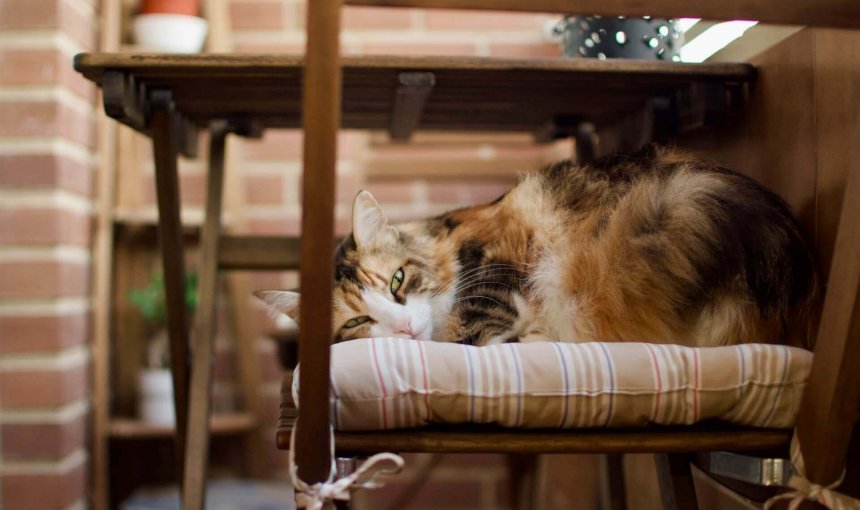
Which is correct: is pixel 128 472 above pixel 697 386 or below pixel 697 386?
below

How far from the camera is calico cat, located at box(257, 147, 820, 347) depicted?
89cm

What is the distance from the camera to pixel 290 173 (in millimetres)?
2127

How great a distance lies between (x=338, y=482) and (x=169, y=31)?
4.51 ft

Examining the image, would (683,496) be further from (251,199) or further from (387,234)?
(251,199)

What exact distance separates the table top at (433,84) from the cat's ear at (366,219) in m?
0.19

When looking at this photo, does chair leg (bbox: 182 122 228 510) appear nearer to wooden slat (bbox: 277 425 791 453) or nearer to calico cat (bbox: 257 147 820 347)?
calico cat (bbox: 257 147 820 347)

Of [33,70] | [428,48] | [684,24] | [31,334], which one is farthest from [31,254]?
[684,24]

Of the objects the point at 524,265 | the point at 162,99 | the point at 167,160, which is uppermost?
the point at 162,99

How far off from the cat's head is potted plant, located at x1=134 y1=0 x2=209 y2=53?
32.8 inches

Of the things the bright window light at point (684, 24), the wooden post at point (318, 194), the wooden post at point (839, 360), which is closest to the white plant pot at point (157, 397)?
the wooden post at point (318, 194)

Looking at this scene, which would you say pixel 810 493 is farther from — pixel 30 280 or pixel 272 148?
pixel 272 148

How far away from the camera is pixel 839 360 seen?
716 mm

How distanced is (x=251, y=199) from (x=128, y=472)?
0.80 meters

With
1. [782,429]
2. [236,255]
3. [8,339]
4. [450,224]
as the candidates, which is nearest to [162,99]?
[236,255]
